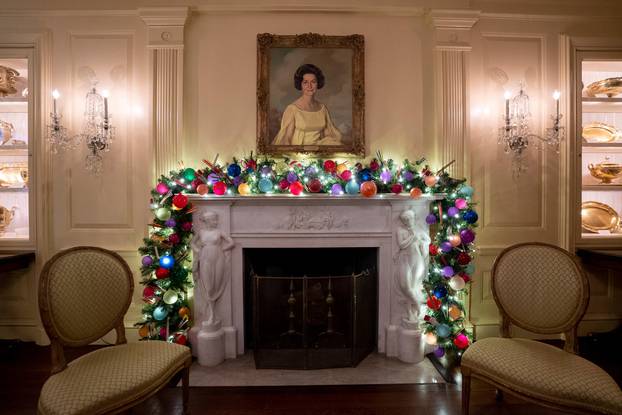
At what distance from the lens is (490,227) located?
301 cm

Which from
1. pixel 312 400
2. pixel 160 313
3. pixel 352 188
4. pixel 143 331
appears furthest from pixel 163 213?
pixel 312 400

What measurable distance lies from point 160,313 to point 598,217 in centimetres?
427

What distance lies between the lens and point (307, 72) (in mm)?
2910

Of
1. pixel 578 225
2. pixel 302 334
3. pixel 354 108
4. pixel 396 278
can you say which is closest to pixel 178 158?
pixel 354 108

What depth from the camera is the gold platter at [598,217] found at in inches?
124

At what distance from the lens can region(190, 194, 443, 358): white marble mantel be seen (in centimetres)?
267

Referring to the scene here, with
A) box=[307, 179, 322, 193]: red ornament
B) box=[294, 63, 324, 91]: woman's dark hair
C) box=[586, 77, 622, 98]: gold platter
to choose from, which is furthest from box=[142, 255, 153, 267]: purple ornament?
box=[586, 77, 622, 98]: gold platter

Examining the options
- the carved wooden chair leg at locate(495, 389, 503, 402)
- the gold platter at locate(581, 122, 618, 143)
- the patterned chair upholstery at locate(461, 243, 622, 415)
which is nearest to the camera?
the patterned chair upholstery at locate(461, 243, 622, 415)

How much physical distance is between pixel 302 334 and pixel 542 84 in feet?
10.7

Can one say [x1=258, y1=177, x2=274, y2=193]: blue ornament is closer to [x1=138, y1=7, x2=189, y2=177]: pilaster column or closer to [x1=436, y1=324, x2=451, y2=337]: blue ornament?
[x1=138, y1=7, x2=189, y2=177]: pilaster column

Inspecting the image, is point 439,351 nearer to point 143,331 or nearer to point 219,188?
point 219,188

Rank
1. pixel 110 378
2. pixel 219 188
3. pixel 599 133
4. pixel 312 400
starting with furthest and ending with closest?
pixel 599 133 < pixel 219 188 < pixel 312 400 < pixel 110 378

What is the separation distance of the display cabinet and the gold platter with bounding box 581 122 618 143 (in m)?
5.46

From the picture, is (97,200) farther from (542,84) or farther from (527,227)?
(542,84)
